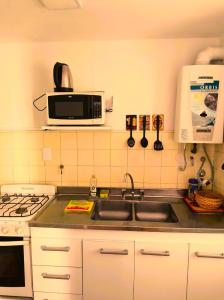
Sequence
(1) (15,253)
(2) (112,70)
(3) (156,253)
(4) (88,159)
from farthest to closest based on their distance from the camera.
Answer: (4) (88,159) → (2) (112,70) → (1) (15,253) → (3) (156,253)

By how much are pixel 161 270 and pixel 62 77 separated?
61.6 inches

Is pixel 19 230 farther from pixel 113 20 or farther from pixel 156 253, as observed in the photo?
pixel 113 20

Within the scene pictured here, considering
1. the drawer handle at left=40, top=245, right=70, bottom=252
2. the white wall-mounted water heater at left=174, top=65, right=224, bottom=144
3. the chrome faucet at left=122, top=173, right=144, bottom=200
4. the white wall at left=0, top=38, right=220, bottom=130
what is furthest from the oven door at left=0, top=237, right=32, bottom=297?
the white wall-mounted water heater at left=174, top=65, right=224, bottom=144

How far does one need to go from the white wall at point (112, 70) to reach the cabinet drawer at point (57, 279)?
1.20 metres

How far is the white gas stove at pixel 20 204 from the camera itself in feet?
4.83

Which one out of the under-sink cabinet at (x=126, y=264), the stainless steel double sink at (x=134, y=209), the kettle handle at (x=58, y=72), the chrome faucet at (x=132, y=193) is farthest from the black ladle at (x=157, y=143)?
the kettle handle at (x=58, y=72)

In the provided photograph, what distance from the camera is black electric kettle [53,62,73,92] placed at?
1654 mm

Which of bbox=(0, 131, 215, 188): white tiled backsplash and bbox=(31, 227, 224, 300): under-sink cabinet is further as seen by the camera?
bbox=(0, 131, 215, 188): white tiled backsplash

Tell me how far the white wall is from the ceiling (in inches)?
3.2

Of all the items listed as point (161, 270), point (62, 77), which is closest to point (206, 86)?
point (62, 77)

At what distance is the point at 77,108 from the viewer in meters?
1.66

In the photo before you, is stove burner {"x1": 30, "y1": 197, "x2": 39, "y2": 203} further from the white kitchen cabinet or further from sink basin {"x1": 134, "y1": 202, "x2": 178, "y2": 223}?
sink basin {"x1": 134, "y1": 202, "x2": 178, "y2": 223}

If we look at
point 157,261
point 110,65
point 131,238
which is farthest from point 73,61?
point 157,261

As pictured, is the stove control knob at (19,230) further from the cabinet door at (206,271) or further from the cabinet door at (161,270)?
the cabinet door at (206,271)
